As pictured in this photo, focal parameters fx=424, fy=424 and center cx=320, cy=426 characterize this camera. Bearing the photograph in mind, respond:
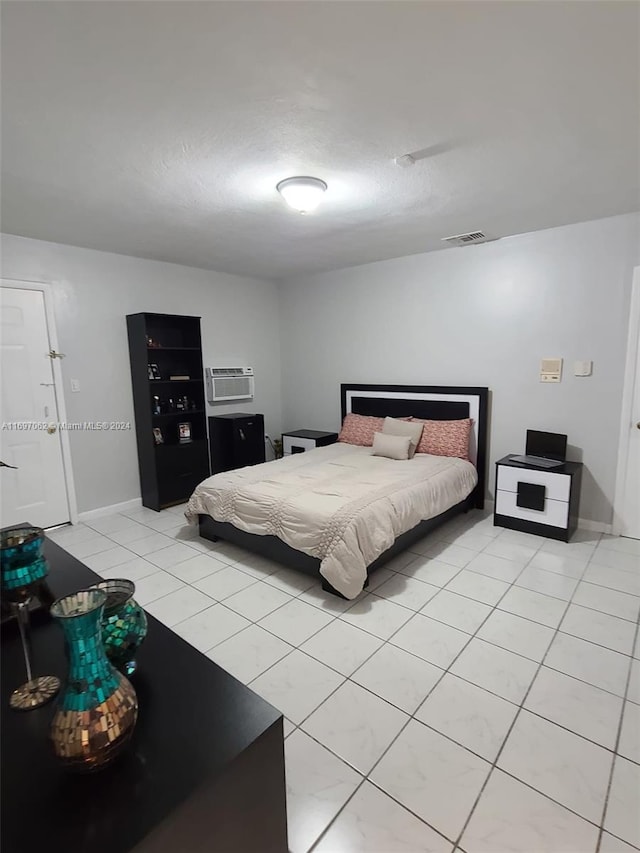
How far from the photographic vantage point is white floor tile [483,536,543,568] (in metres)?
3.04

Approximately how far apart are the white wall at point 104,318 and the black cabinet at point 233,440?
28 cm

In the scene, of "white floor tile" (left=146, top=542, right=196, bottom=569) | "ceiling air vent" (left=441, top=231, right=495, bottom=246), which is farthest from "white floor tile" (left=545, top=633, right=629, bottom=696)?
"ceiling air vent" (left=441, top=231, right=495, bottom=246)

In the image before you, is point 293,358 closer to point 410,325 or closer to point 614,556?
point 410,325

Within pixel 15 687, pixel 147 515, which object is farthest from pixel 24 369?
pixel 15 687

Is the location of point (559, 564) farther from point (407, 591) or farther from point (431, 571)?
point (407, 591)

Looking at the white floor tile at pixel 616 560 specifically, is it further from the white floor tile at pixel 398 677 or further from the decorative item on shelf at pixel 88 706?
the decorative item on shelf at pixel 88 706

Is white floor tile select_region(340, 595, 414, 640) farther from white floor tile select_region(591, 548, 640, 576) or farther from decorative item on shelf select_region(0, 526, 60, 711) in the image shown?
decorative item on shelf select_region(0, 526, 60, 711)

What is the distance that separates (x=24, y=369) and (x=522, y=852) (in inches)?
163

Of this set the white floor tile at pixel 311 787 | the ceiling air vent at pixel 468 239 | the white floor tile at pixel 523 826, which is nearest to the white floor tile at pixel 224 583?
the white floor tile at pixel 311 787

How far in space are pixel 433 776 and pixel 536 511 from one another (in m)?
2.36

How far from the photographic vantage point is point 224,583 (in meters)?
2.79

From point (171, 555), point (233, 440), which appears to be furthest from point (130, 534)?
point (233, 440)

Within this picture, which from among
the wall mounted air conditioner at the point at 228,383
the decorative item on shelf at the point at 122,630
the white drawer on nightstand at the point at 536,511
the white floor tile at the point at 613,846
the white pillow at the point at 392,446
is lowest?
the white floor tile at the point at 613,846

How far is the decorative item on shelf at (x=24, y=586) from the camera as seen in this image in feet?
3.13
